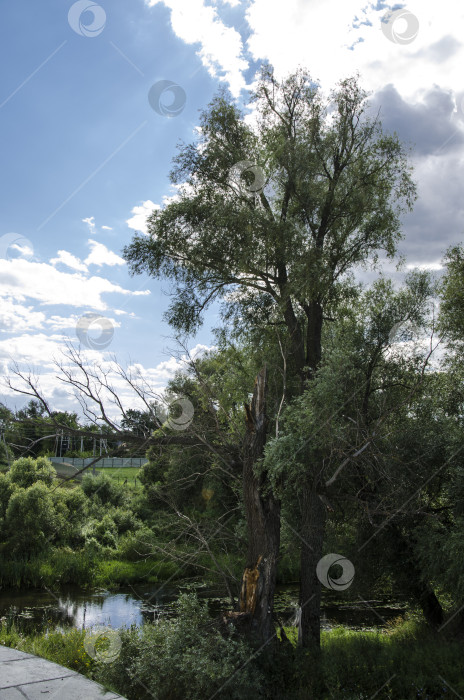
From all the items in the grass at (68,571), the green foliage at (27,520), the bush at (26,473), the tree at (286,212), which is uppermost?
the tree at (286,212)

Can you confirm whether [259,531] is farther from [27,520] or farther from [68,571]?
[27,520]

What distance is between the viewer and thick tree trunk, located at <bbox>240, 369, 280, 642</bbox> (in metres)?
8.84

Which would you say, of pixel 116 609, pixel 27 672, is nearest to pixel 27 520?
pixel 116 609

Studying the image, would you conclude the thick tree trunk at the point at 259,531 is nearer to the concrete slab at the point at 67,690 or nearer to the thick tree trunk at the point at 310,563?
the thick tree trunk at the point at 310,563

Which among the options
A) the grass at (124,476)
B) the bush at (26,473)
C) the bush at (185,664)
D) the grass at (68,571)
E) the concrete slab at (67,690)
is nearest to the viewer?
the concrete slab at (67,690)

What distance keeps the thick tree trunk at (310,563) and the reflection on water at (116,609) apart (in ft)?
13.0

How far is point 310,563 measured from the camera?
10.6 m

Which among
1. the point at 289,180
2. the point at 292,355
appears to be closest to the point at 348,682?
the point at 292,355

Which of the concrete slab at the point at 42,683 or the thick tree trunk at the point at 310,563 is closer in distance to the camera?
the concrete slab at the point at 42,683

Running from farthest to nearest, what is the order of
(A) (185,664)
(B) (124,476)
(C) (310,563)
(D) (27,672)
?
(B) (124,476)
(C) (310,563)
(A) (185,664)
(D) (27,672)

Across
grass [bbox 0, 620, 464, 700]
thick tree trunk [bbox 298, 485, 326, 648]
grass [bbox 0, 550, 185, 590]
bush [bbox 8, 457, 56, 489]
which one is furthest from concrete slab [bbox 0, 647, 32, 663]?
bush [bbox 8, 457, 56, 489]

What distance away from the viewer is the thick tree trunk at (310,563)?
10.3 metres

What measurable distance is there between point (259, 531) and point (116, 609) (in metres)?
9.41

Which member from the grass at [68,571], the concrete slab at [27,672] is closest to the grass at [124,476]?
the grass at [68,571]
